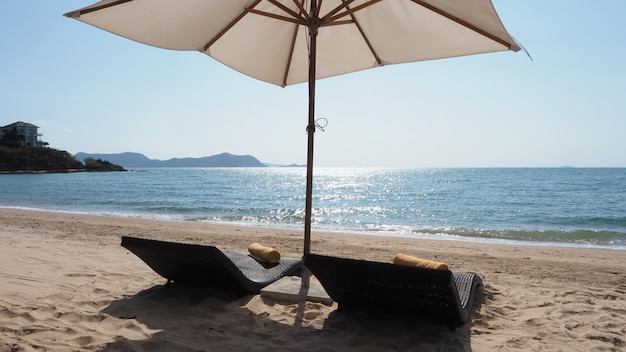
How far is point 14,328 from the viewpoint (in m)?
3.02

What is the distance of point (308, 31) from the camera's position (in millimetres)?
4238

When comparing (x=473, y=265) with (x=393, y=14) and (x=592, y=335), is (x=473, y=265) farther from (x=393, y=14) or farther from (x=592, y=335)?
(x=393, y=14)

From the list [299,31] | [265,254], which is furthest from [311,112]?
[265,254]

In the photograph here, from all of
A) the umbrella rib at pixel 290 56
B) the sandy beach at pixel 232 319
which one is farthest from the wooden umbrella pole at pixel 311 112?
the umbrella rib at pixel 290 56

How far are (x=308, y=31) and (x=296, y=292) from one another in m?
2.50

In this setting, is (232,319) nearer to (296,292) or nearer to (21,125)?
(296,292)

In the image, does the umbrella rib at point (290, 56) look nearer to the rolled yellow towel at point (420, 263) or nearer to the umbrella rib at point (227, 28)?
the umbrella rib at point (227, 28)

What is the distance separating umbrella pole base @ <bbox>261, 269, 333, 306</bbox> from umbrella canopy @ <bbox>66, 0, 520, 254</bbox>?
42cm

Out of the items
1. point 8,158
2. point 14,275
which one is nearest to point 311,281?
point 14,275

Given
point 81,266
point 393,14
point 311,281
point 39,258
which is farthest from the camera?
point 39,258

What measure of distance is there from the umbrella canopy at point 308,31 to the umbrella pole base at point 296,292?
1.39ft

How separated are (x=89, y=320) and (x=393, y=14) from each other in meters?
3.61

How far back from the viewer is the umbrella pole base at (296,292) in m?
3.88

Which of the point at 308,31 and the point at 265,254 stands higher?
the point at 308,31
